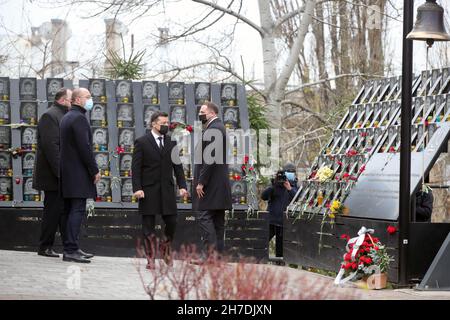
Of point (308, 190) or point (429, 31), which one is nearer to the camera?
point (429, 31)

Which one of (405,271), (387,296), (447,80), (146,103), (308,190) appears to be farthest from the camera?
(146,103)

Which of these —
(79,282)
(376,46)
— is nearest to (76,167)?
(79,282)

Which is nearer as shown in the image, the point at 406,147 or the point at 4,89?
the point at 406,147

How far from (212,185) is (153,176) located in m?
0.78

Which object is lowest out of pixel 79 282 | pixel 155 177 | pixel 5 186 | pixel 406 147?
pixel 79 282

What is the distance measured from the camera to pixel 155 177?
12688mm

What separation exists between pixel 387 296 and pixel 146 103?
6321mm

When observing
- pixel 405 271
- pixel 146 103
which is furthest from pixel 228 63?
pixel 405 271

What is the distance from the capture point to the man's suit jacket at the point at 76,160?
40.7ft

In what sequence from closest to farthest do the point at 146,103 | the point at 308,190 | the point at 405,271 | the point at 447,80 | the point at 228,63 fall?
the point at 405,271 < the point at 447,80 < the point at 308,190 < the point at 146,103 < the point at 228,63

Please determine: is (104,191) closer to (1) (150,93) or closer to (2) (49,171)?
(1) (150,93)

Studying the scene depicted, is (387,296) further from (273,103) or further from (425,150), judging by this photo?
(273,103)

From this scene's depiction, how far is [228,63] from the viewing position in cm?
2467

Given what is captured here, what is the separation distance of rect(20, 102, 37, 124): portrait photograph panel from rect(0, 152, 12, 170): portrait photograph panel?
61 cm
